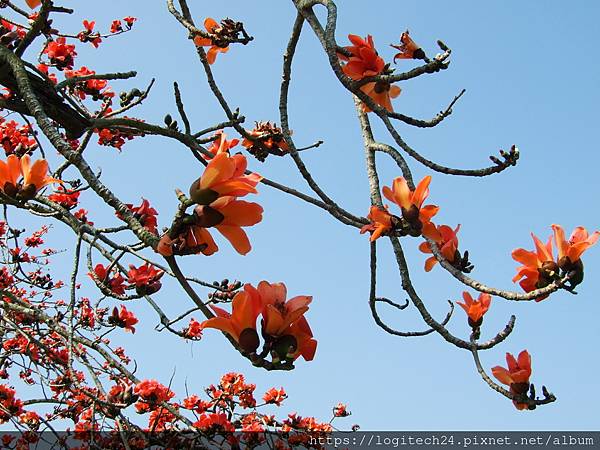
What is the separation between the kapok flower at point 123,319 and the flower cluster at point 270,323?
90.7 inches

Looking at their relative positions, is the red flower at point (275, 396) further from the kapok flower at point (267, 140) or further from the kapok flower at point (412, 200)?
the kapok flower at point (412, 200)

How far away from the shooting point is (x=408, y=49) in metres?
1.81

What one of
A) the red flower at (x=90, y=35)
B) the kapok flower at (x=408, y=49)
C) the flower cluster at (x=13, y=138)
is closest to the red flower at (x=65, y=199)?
the flower cluster at (x=13, y=138)

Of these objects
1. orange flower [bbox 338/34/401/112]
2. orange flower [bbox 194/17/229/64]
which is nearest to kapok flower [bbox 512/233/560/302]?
orange flower [bbox 338/34/401/112]

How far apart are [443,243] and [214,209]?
0.84m

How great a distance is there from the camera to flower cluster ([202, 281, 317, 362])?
0.85m

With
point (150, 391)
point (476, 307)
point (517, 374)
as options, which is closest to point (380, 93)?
point (476, 307)

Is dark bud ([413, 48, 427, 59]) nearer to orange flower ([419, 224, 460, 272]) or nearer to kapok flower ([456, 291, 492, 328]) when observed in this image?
orange flower ([419, 224, 460, 272])

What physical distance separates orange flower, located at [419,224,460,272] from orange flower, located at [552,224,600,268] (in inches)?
10.0

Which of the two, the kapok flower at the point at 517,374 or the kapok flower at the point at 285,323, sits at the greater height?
the kapok flower at the point at 517,374

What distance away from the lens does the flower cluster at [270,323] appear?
0.85m

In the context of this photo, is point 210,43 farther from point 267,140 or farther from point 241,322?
point 241,322

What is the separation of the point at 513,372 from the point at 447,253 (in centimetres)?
37

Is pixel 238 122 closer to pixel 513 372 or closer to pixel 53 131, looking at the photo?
pixel 53 131
